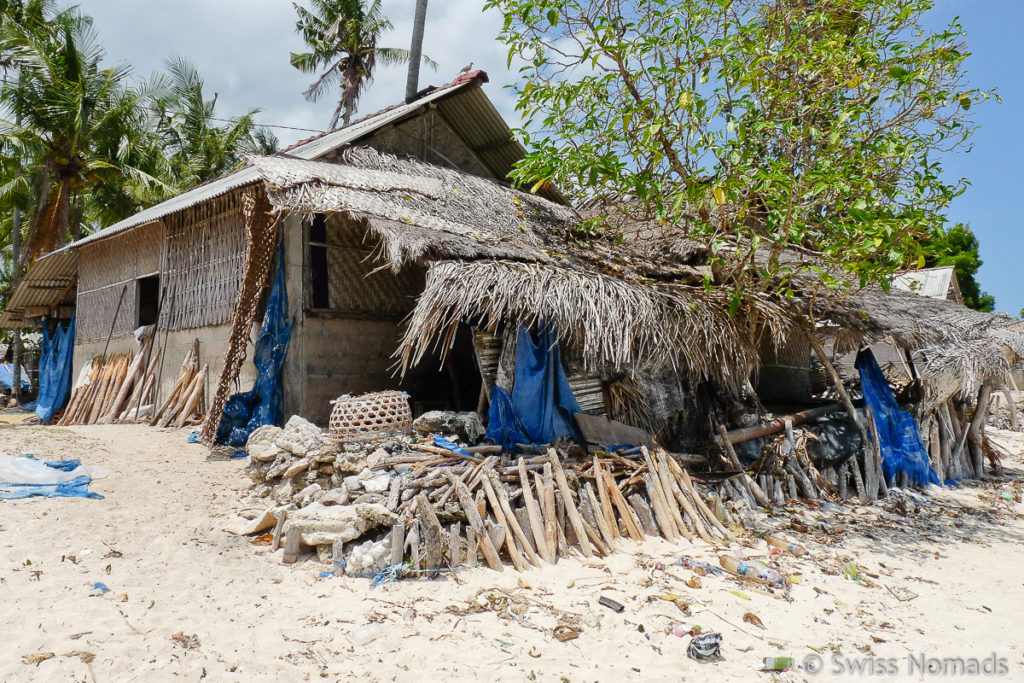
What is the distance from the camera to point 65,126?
14.5m

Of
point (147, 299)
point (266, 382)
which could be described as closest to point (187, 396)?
point (266, 382)

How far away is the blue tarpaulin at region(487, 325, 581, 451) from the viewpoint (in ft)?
20.2

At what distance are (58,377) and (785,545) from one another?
12.6 m

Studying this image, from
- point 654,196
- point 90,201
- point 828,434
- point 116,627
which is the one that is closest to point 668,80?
point 654,196

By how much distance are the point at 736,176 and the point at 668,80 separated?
4.17 feet

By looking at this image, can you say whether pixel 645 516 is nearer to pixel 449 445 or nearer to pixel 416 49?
pixel 449 445

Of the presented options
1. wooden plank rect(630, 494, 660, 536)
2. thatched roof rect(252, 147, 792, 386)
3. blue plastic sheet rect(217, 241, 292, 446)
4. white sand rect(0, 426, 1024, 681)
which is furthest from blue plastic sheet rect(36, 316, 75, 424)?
wooden plank rect(630, 494, 660, 536)

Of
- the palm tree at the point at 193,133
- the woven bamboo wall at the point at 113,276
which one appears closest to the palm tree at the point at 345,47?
the palm tree at the point at 193,133

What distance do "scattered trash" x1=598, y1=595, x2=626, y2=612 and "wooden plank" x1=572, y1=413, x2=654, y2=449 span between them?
2335 mm

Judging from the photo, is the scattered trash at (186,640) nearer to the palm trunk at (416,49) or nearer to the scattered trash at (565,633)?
the scattered trash at (565,633)

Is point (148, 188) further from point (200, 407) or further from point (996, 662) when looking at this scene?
point (996, 662)

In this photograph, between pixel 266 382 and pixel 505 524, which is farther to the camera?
pixel 266 382

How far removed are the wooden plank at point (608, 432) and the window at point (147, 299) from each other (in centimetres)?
751

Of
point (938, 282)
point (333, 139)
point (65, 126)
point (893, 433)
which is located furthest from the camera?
point (938, 282)
